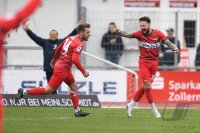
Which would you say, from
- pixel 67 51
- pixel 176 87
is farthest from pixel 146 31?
pixel 176 87

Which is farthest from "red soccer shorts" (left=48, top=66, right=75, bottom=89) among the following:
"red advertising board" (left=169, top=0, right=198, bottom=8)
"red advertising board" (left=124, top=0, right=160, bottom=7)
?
"red advertising board" (left=169, top=0, right=198, bottom=8)

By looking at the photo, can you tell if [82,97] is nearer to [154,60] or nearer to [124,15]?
[154,60]

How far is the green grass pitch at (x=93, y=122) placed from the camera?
48.2 feet

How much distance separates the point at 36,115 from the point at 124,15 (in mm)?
8963

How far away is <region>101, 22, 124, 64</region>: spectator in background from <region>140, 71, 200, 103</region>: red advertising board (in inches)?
78.8

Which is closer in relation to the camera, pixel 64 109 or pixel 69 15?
pixel 64 109

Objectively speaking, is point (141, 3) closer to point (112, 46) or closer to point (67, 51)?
point (112, 46)

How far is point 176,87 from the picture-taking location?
80.0 feet

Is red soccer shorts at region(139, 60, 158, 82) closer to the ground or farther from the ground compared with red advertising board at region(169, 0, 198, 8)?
closer to the ground

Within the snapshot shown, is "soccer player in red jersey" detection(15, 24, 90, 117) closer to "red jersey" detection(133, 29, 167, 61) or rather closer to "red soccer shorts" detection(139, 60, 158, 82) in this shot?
"red jersey" detection(133, 29, 167, 61)

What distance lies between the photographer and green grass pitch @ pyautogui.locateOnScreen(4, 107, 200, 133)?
14703 millimetres

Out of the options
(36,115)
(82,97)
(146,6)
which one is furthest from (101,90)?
(36,115)

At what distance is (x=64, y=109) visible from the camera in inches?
790

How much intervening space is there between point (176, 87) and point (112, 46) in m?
2.79
